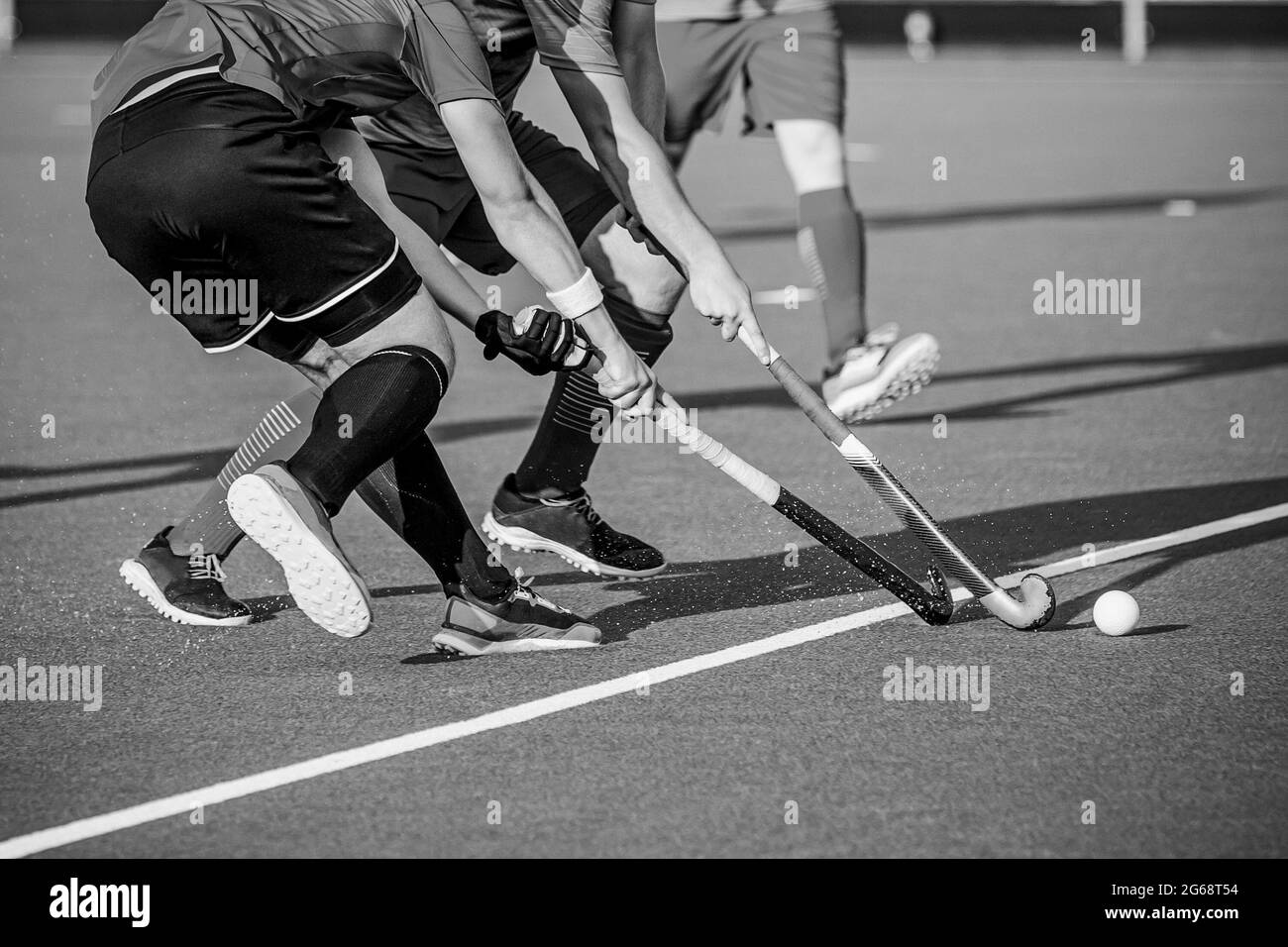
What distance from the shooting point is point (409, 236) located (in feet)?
15.1

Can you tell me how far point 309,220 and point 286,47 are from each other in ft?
1.30

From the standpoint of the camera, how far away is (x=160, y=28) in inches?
154

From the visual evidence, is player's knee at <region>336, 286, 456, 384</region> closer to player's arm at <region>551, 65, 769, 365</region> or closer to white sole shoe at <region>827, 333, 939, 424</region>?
player's arm at <region>551, 65, 769, 365</region>

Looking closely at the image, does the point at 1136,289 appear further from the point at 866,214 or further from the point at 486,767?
the point at 486,767

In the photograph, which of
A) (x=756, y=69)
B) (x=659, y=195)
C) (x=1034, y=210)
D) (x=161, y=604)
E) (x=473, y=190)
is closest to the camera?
(x=659, y=195)

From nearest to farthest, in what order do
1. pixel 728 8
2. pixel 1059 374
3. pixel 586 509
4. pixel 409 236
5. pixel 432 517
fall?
pixel 432 517
pixel 409 236
pixel 586 509
pixel 728 8
pixel 1059 374

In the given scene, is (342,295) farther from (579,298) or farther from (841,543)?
(841,543)

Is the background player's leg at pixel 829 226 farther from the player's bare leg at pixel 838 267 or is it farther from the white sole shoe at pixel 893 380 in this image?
the white sole shoe at pixel 893 380

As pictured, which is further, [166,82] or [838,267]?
[838,267]

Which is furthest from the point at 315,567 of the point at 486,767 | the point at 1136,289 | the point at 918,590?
the point at 1136,289

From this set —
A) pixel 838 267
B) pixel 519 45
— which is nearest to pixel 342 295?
pixel 519 45

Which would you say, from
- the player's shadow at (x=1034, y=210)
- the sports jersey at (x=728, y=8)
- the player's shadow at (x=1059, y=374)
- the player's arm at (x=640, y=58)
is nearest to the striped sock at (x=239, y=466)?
the player's arm at (x=640, y=58)

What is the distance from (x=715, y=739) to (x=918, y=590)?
0.92 metres

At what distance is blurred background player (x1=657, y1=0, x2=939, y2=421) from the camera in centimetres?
564
